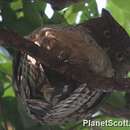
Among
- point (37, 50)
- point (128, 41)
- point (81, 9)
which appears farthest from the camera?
point (81, 9)

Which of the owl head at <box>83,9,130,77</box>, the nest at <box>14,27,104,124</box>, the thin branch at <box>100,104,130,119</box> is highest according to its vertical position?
the owl head at <box>83,9,130,77</box>

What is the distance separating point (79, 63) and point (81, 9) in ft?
1.66

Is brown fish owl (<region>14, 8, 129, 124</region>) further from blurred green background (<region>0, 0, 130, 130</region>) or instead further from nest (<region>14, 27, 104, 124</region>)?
blurred green background (<region>0, 0, 130, 130</region>)

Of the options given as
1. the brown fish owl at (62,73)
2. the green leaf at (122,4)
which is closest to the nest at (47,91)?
the brown fish owl at (62,73)

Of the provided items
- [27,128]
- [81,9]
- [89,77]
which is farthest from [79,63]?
[81,9]

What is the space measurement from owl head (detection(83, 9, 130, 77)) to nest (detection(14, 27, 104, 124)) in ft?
0.20

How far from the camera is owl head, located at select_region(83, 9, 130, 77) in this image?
0.75 metres

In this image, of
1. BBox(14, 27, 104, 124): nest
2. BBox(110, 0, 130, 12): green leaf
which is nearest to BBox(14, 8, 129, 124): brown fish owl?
BBox(14, 27, 104, 124): nest

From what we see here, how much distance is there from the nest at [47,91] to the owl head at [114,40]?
6 centimetres

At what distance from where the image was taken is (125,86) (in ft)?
2.16

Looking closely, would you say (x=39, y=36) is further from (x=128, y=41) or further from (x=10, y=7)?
(x=10, y=7)

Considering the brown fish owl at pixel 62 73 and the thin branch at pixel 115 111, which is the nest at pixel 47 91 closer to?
the brown fish owl at pixel 62 73

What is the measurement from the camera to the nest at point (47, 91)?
0.71 m

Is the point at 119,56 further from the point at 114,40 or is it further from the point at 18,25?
the point at 18,25
